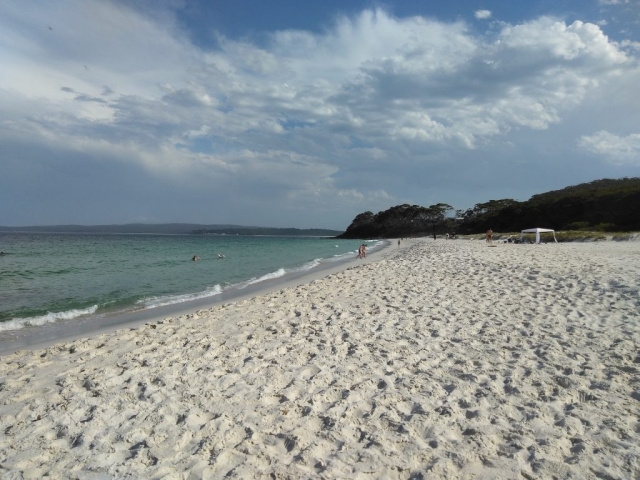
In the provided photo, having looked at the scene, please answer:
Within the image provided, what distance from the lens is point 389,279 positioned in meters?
12.0

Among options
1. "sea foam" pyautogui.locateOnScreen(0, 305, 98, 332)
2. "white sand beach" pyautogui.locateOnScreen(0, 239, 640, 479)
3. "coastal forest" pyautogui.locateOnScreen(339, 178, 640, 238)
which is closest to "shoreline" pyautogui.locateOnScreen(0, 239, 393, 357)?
"sea foam" pyautogui.locateOnScreen(0, 305, 98, 332)

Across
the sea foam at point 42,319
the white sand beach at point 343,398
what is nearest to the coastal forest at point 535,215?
the white sand beach at point 343,398

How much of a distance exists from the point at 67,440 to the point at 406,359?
3701mm

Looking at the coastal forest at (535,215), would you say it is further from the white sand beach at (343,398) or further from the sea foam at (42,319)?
the sea foam at (42,319)

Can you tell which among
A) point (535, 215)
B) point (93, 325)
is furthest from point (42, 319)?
point (535, 215)

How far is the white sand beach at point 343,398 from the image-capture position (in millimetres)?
2906

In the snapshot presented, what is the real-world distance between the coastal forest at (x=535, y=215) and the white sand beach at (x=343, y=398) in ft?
141

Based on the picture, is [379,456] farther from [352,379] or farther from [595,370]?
[595,370]

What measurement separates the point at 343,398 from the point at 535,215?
68.1 meters

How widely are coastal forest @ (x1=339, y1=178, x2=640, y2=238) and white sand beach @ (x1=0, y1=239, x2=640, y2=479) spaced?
1697 inches

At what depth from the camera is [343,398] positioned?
12.8 feet

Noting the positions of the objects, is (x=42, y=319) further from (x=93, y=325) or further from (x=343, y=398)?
(x=343, y=398)

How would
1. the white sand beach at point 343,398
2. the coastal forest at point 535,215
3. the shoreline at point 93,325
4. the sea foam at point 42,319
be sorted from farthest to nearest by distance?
1. the coastal forest at point 535,215
2. the sea foam at point 42,319
3. the shoreline at point 93,325
4. the white sand beach at point 343,398

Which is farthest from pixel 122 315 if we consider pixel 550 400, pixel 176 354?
pixel 550 400
